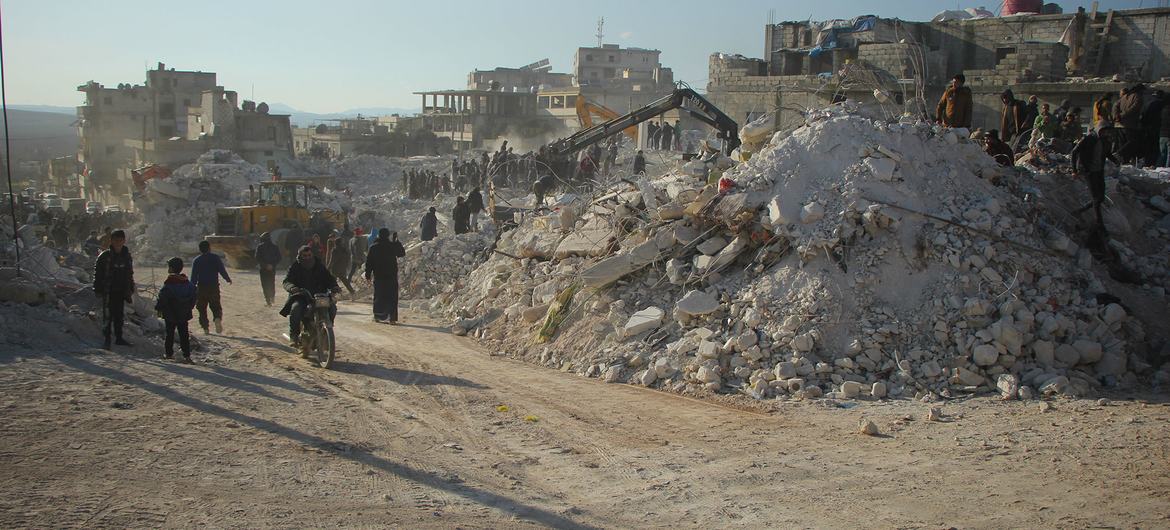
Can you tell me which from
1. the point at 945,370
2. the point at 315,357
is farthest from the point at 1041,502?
the point at 315,357

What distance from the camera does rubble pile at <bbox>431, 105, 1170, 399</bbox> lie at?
25.4 feet

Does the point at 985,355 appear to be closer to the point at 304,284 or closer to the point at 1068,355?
the point at 1068,355

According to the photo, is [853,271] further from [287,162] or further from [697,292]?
[287,162]

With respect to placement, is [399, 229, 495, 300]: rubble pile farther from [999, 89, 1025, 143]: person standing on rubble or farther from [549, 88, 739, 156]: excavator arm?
[999, 89, 1025, 143]: person standing on rubble

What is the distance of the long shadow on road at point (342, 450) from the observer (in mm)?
5086

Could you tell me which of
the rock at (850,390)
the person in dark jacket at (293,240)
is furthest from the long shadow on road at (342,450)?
the person in dark jacket at (293,240)

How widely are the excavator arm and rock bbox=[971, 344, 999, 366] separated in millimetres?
11285

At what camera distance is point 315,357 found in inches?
372

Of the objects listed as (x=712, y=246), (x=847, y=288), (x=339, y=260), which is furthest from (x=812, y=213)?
(x=339, y=260)

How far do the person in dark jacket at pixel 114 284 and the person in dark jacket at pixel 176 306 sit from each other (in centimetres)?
33

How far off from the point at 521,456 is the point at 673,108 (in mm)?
14008

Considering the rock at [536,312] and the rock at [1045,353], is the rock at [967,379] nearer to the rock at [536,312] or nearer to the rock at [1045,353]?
the rock at [1045,353]

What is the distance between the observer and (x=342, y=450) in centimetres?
602

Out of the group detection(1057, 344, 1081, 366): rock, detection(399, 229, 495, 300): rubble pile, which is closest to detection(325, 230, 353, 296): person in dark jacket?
detection(399, 229, 495, 300): rubble pile
